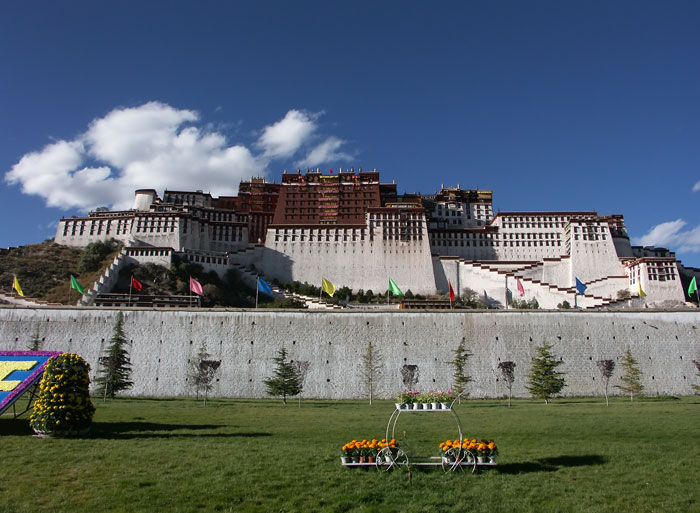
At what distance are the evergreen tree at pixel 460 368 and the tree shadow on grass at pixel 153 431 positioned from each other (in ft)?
66.6

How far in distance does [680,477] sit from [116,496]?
37.5ft

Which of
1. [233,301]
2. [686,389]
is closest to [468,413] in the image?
[686,389]

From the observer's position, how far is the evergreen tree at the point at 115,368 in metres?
32.3

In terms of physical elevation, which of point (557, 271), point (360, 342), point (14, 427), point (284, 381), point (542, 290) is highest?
point (557, 271)

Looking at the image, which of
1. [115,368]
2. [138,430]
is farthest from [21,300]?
[138,430]

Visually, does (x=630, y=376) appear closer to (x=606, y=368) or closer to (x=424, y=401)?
(x=606, y=368)

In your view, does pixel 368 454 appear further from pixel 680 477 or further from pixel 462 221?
pixel 462 221

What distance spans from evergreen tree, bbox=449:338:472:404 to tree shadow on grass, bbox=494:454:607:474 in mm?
21548

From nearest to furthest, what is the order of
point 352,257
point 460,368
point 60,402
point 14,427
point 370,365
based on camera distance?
point 60,402, point 14,427, point 460,368, point 370,365, point 352,257

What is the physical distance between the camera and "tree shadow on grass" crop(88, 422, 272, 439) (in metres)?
15.4

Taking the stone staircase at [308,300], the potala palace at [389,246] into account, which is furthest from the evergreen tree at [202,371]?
the potala palace at [389,246]

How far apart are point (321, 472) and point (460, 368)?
1011 inches

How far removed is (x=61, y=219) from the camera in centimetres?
7194

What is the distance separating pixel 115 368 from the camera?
3284 cm
